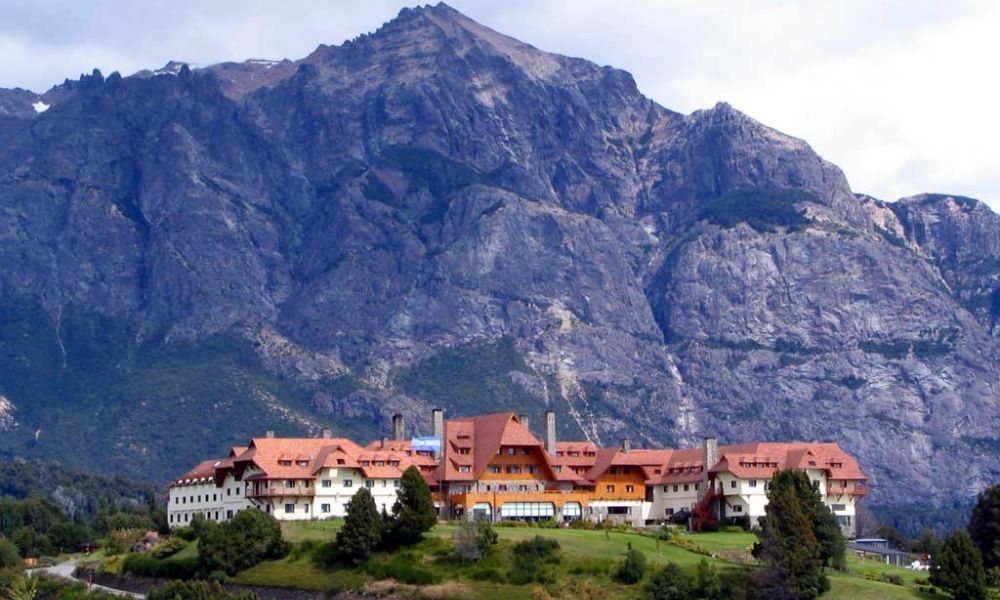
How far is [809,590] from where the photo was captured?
117m

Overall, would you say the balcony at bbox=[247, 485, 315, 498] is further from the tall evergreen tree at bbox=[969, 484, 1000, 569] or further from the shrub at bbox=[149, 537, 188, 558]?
the tall evergreen tree at bbox=[969, 484, 1000, 569]

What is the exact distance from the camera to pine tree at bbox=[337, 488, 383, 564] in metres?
125

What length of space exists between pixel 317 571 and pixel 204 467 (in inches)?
1546

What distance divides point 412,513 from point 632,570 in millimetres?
19030

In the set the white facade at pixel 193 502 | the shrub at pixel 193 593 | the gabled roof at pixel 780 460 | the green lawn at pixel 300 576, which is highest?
the gabled roof at pixel 780 460

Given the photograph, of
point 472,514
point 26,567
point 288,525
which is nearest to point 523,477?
point 472,514

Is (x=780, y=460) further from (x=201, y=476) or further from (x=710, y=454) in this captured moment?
(x=201, y=476)

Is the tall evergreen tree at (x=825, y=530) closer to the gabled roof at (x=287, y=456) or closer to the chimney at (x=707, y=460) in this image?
the chimney at (x=707, y=460)

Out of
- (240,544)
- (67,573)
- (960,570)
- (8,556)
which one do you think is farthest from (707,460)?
(8,556)

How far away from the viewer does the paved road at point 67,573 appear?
134 meters

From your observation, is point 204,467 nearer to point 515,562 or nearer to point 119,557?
point 119,557

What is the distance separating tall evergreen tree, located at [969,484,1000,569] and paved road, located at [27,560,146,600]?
70.0 m

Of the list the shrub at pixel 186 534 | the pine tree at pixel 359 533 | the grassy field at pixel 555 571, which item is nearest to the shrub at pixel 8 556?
the shrub at pixel 186 534

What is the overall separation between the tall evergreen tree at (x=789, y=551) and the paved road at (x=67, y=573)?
162ft
